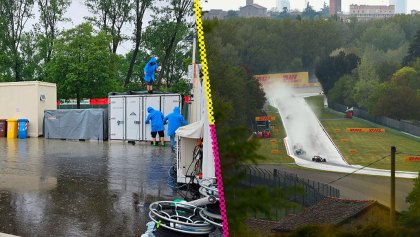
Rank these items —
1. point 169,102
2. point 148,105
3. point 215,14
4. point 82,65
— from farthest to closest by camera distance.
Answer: point 82,65 → point 148,105 → point 169,102 → point 215,14

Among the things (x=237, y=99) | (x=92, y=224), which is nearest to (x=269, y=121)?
(x=237, y=99)

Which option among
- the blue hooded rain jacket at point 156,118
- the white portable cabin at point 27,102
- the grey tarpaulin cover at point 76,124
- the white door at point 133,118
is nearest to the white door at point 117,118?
the white door at point 133,118

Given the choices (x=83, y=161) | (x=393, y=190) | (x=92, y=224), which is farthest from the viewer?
(x=83, y=161)

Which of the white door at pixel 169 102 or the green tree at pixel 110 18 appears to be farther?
the green tree at pixel 110 18

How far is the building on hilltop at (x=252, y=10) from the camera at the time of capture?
2268mm

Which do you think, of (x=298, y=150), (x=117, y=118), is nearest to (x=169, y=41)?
(x=298, y=150)

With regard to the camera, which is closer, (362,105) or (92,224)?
(362,105)

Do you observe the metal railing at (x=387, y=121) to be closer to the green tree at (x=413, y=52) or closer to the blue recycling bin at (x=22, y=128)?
the green tree at (x=413, y=52)

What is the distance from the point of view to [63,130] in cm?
2230

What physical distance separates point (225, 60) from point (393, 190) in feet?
2.90

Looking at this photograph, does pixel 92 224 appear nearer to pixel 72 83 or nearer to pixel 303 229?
pixel 303 229

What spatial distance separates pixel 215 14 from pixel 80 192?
22.9 feet

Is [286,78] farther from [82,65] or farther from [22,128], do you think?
[82,65]

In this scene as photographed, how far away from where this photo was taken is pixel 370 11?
2260mm
